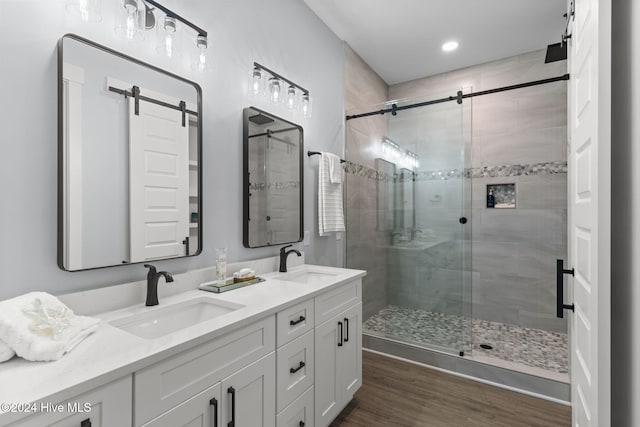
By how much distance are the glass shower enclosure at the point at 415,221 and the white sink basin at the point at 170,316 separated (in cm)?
181

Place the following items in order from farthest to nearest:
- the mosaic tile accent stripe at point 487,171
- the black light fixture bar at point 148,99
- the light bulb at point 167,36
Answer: the mosaic tile accent stripe at point 487,171
the light bulb at point 167,36
the black light fixture bar at point 148,99

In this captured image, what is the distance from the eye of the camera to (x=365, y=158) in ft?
10.2

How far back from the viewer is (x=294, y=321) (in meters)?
1.41

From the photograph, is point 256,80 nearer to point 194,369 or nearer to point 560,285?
point 194,369

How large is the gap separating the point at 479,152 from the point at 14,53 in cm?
363

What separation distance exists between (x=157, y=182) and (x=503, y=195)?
10.7 feet

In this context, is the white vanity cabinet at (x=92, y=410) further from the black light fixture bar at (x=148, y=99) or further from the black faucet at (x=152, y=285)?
the black light fixture bar at (x=148, y=99)

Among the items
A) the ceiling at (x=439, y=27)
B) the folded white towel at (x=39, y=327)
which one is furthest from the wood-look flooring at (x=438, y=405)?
the ceiling at (x=439, y=27)

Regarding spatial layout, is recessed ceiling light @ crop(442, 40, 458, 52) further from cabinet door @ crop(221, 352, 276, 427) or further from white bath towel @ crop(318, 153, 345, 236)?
cabinet door @ crop(221, 352, 276, 427)

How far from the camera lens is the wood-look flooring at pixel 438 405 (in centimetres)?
185

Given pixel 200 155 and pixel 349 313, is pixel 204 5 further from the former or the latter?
pixel 349 313

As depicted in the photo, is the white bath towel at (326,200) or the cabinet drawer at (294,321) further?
the white bath towel at (326,200)

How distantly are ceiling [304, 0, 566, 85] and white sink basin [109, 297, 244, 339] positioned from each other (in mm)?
2377

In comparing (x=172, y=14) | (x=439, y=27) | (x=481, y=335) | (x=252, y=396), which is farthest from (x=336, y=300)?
(x=439, y=27)
